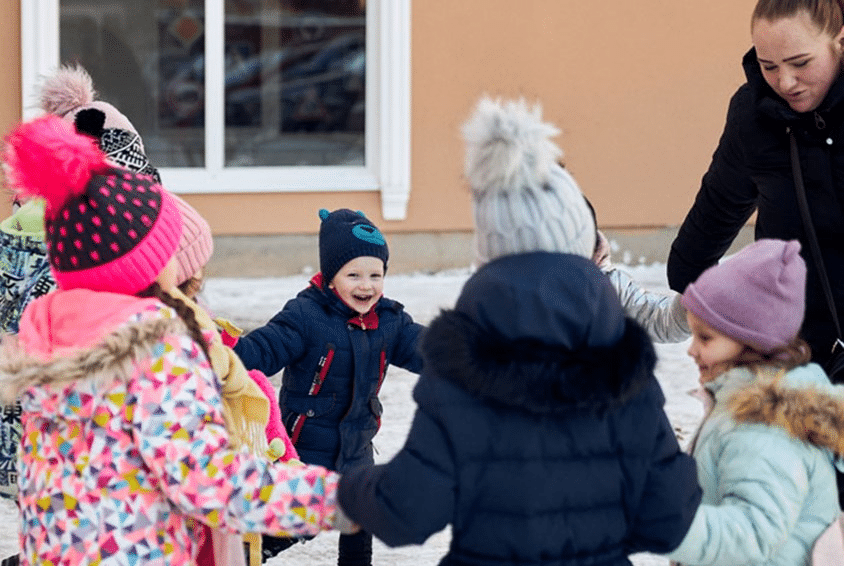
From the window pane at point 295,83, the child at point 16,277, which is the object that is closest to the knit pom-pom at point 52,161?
the child at point 16,277

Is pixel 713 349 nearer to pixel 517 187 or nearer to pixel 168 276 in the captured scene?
pixel 517 187

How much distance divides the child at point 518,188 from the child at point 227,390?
0.61m

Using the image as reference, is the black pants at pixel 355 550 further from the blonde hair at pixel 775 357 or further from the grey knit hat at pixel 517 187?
the grey knit hat at pixel 517 187

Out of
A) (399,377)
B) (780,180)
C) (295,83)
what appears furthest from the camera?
(295,83)

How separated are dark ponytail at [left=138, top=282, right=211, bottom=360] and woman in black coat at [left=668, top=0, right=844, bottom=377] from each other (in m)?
1.46

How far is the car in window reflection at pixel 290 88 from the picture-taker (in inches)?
397

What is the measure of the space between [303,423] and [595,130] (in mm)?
6442

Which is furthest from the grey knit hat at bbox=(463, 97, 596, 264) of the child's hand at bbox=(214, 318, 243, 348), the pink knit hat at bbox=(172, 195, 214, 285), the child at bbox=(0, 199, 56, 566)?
the child at bbox=(0, 199, 56, 566)

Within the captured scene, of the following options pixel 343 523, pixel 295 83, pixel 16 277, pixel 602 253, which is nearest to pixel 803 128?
pixel 602 253

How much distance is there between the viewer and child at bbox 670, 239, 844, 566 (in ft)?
8.91

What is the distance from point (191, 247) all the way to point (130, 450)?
2.40 ft

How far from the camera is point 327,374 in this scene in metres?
4.15

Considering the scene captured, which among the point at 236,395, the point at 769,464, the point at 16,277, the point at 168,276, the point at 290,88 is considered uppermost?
the point at 290,88

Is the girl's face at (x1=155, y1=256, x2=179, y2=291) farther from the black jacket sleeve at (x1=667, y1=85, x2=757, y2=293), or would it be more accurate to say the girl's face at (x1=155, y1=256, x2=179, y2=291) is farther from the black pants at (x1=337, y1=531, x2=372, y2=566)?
the black pants at (x1=337, y1=531, x2=372, y2=566)
